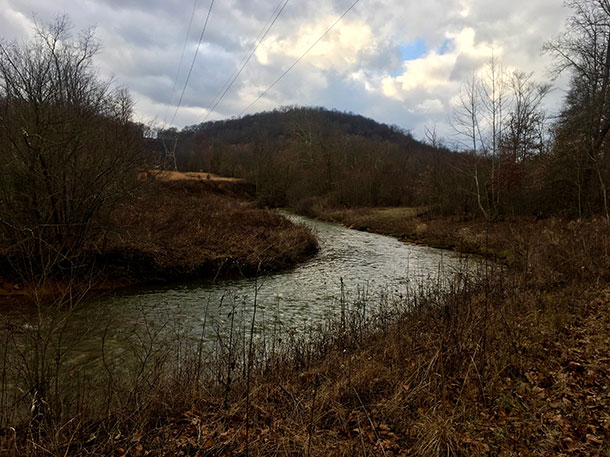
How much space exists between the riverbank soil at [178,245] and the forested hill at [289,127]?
34034mm

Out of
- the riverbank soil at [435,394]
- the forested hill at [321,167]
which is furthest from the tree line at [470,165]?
the riverbank soil at [435,394]

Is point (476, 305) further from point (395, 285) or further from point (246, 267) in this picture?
point (246, 267)

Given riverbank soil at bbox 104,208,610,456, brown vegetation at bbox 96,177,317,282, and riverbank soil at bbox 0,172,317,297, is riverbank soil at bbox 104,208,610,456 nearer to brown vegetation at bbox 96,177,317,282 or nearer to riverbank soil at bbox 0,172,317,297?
riverbank soil at bbox 0,172,317,297

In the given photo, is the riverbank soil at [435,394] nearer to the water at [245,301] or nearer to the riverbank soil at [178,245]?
the water at [245,301]

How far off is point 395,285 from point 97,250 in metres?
9.93

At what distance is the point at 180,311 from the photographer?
9102mm

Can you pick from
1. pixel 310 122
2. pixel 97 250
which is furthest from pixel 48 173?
pixel 310 122

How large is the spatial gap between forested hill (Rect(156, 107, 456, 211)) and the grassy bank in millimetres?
23671

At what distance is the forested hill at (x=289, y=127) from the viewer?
175 feet

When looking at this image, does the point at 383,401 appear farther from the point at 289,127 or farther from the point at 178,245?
the point at 289,127

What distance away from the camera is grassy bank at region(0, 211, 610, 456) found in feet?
10.4

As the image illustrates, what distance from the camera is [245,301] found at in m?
9.78

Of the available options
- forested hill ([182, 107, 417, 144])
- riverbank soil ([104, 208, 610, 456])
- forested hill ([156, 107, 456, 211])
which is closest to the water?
riverbank soil ([104, 208, 610, 456])

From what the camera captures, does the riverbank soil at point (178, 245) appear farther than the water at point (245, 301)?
Yes
